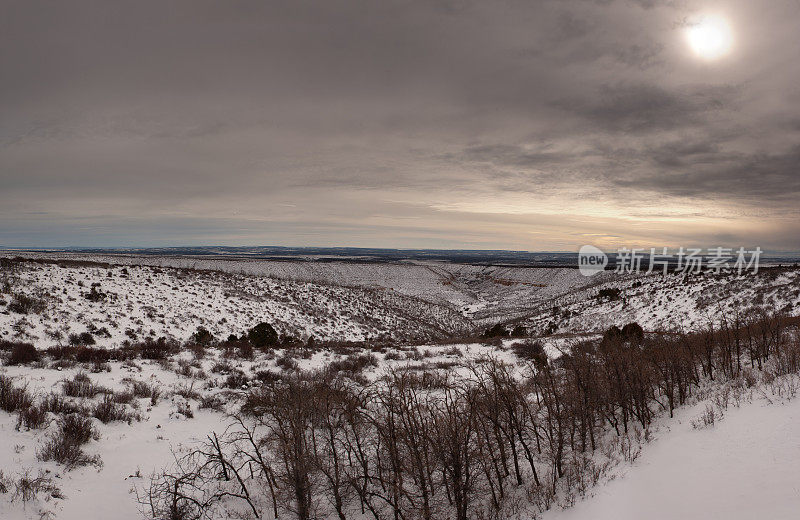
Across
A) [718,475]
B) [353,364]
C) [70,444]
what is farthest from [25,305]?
[718,475]

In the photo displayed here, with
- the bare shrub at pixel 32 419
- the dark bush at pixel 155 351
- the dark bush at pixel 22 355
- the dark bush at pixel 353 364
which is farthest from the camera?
the dark bush at pixel 353 364

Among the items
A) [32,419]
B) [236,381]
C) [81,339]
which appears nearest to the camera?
[32,419]

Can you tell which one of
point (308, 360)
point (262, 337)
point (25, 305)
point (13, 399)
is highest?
point (25, 305)

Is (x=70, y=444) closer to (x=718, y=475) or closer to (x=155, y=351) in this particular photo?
(x=155, y=351)

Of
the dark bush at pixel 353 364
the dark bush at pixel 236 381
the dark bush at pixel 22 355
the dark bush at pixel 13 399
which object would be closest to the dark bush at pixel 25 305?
the dark bush at pixel 22 355

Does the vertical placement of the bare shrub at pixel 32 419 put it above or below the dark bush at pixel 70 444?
above

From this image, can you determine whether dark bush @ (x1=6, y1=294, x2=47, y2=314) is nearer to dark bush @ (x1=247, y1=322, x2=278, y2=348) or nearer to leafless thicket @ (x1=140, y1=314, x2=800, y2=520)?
dark bush @ (x1=247, y1=322, x2=278, y2=348)

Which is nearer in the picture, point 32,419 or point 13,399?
point 32,419

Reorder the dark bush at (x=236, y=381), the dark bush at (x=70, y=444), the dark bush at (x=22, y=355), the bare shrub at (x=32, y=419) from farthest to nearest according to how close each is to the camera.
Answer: the dark bush at (x=236, y=381), the dark bush at (x=22, y=355), the bare shrub at (x=32, y=419), the dark bush at (x=70, y=444)

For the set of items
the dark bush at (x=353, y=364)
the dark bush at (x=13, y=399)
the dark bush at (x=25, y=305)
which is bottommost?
the dark bush at (x=353, y=364)

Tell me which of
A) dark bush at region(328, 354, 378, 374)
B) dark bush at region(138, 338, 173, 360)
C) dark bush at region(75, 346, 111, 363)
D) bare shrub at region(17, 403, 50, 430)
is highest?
bare shrub at region(17, 403, 50, 430)

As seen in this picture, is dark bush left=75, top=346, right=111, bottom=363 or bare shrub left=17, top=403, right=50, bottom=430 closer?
bare shrub left=17, top=403, right=50, bottom=430

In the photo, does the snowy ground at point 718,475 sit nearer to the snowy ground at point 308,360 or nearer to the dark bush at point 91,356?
the snowy ground at point 308,360

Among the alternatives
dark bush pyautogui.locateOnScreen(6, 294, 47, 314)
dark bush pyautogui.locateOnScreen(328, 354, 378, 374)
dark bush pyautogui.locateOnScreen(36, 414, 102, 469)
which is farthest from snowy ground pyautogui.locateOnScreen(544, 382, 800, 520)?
dark bush pyautogui.locateOnScreen(6, 294, 47, 314)
